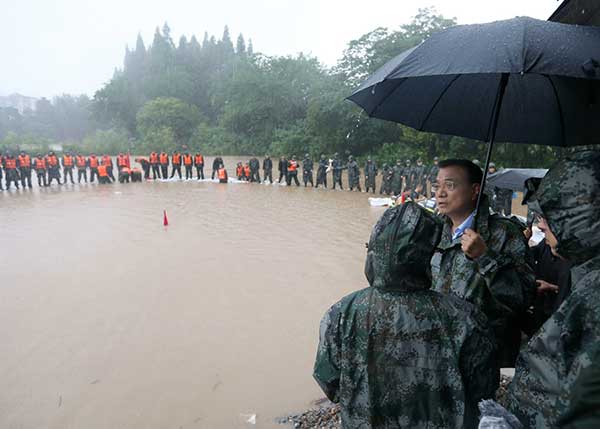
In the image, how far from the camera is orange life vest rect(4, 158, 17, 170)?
18.2 meters

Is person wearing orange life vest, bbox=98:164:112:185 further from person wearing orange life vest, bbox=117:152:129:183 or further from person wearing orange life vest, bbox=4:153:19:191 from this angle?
person wearing orange life vest, bbox=4:153:19:191

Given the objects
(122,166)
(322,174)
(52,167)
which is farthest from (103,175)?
(322,174)

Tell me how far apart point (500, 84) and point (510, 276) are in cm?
103

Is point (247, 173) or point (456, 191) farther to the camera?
point (247, 173)

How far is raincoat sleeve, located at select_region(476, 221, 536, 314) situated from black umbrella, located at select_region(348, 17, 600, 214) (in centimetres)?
50

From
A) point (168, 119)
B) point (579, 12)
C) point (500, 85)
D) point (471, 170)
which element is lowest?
point (471, 170)

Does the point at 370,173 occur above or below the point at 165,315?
above

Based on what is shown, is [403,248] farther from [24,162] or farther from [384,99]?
[24,162]

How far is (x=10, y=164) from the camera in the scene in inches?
717

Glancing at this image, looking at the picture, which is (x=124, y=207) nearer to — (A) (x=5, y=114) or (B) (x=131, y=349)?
(B) (x=131, y=349)

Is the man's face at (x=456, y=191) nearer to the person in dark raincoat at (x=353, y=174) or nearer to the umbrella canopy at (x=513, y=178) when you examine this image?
the umbrella canopy at (x=513, y=178)

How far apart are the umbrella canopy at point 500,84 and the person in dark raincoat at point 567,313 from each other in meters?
0.57

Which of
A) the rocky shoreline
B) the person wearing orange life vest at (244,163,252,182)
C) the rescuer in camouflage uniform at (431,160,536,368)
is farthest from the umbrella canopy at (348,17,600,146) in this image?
the person wearing orange life vest at (244,163,252,182)

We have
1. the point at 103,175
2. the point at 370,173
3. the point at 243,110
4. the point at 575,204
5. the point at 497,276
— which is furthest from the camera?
the point at 243,110
